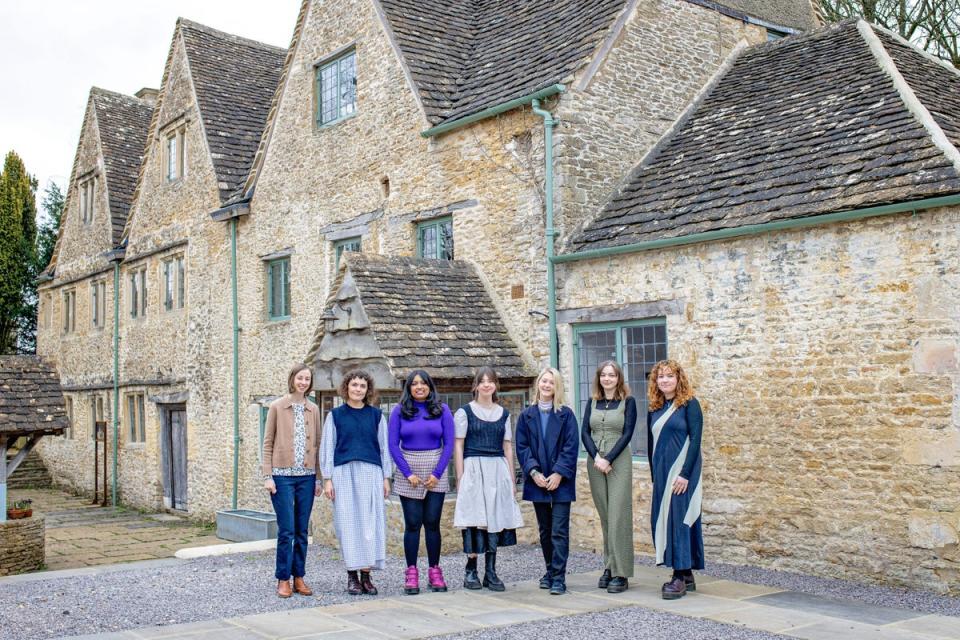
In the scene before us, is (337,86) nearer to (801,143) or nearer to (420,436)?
(801,143)

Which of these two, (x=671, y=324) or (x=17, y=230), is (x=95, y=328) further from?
(x=671, y=324)

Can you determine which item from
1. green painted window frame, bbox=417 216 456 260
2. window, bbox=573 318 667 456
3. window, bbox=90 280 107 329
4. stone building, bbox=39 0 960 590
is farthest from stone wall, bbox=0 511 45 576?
window, bbox=90 280 107 329

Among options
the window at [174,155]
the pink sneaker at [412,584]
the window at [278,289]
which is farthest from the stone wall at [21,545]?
the window at [174,155]

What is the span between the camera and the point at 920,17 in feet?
63.3

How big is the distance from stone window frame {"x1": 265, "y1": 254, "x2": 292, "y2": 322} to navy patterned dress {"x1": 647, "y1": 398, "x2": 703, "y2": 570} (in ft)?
32.8

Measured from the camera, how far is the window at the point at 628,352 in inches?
431

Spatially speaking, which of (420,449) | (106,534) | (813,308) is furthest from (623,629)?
(106,534)

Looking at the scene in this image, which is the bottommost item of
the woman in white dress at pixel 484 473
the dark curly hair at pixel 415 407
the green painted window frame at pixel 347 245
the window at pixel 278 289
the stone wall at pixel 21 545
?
the stone wall at pixel 21 545

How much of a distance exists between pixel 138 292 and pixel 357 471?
51.0 ft

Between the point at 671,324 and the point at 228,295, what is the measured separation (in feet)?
33.6

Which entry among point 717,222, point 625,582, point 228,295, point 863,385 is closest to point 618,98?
point 717,222

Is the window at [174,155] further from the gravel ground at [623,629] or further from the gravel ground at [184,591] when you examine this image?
the gravel ground at [623,629]

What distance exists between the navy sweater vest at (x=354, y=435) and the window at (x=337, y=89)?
8259 millimetres

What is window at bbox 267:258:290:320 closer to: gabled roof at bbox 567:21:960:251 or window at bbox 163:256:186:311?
window at bbox 163:256:186:311
